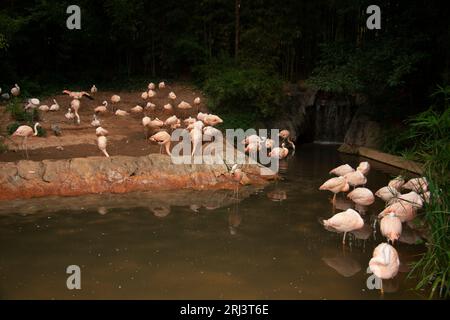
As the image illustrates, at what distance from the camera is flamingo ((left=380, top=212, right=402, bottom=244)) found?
5.70 meters

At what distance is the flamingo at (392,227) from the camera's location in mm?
5695

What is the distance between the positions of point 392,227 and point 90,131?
312 inches

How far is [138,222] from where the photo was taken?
22.5 ft

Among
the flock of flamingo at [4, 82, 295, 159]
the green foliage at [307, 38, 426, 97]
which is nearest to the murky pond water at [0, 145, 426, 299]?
the flock of flamingo at [4, 82, 295, 159]

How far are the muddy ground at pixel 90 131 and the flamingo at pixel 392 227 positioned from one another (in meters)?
5.70

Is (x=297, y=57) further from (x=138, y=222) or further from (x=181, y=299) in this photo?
(x=181, y=299)

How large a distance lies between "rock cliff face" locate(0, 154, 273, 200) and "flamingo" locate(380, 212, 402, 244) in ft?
11.9

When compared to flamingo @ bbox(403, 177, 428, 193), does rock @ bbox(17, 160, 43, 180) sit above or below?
below

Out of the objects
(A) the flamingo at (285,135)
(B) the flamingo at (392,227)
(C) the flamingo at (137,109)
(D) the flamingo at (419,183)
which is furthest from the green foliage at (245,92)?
(B) the flamingo at (392,227)

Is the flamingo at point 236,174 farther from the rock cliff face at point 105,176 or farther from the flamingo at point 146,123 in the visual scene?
the flamingo at point 146,123

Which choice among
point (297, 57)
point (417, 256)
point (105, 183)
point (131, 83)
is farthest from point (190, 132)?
point (297, 57)

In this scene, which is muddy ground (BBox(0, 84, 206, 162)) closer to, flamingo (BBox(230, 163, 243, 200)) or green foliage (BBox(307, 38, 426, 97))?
flamingo (BBox(230, 163, 243, 200))

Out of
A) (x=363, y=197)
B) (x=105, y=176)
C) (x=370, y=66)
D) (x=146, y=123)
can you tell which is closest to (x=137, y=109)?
(x=146, y=123)

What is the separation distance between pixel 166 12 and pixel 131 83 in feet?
9.70
